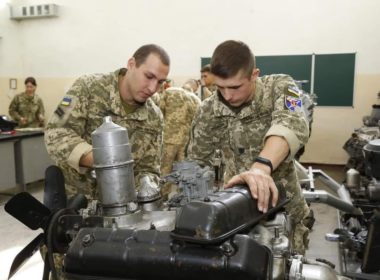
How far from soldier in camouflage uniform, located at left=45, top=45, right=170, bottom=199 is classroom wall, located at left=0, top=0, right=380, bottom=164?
5.22m

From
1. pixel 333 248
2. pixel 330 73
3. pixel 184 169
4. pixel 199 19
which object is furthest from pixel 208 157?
pixel 199 19

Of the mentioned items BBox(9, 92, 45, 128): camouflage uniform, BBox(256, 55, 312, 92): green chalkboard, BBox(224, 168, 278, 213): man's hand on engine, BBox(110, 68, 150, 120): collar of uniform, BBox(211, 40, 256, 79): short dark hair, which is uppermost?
BBox(256, 55, 312, 92): green chalkboard

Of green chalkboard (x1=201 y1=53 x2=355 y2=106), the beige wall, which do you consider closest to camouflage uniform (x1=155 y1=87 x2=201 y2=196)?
green chalkboard (x1=201 y1=53 x2=355 y2=106)

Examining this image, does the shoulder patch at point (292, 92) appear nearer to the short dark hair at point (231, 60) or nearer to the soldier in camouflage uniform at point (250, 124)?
the soldier in camouflage uniform at point (250, 124)

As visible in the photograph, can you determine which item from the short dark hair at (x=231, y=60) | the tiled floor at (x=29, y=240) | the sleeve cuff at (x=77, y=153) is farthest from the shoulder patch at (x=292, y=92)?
the tiled floor at (x=29, y=240)

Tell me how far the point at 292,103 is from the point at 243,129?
0.33m

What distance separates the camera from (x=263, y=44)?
696 cm

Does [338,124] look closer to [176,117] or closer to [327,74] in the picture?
[327,74]

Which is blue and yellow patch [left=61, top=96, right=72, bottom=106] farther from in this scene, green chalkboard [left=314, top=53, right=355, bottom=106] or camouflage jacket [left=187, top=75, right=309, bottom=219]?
green chalkboard [left=314, top=53, right=355, bottom=106]

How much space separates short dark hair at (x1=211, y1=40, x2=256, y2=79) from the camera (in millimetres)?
1606

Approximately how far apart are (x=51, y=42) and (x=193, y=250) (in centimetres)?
841

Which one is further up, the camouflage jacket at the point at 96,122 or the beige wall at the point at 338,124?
the camouflage jacket at the point at 96,122

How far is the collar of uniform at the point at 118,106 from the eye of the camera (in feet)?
6.74

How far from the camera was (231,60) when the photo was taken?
1604mm
